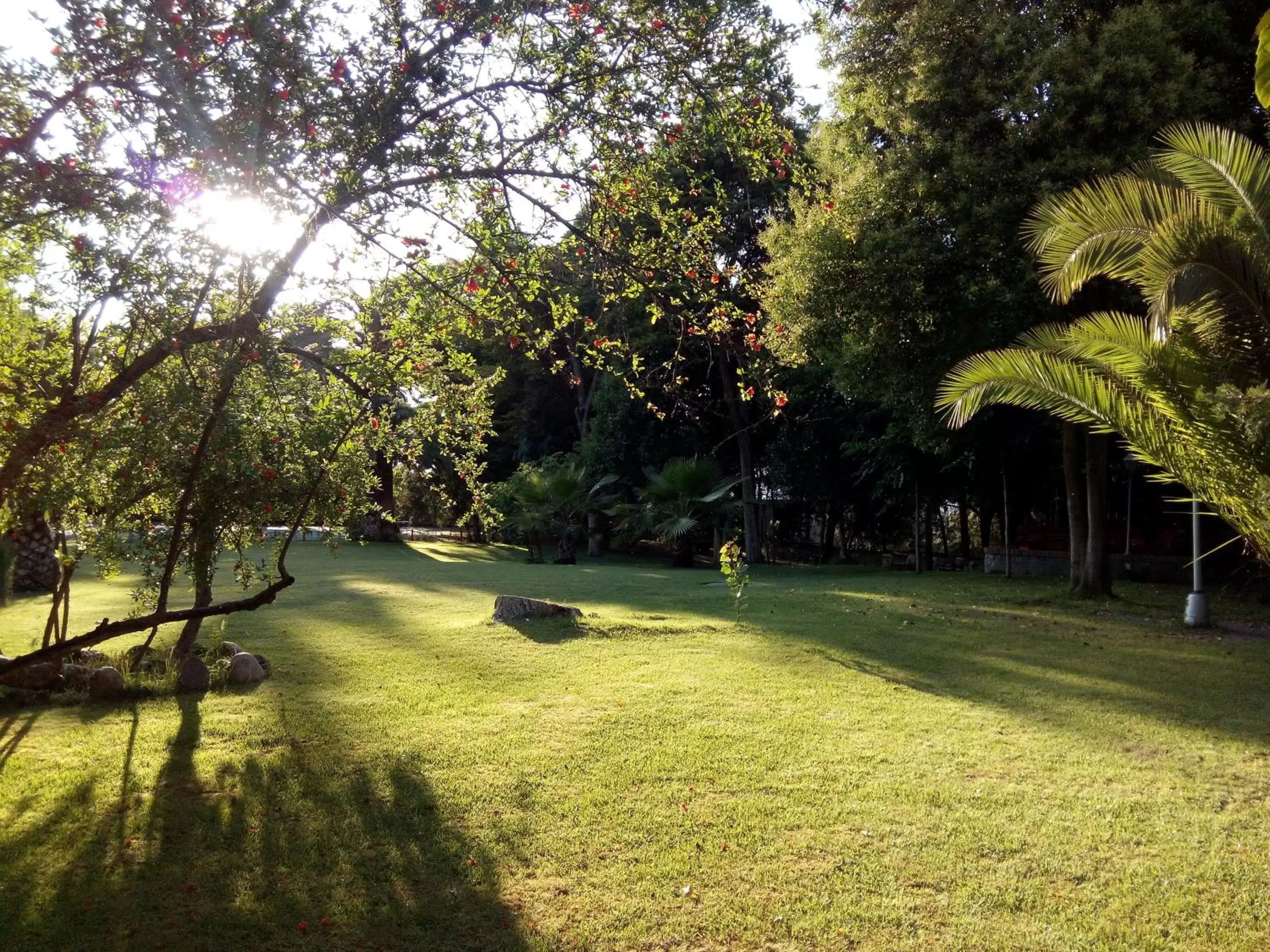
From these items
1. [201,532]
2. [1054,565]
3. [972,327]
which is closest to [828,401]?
[1054,565]

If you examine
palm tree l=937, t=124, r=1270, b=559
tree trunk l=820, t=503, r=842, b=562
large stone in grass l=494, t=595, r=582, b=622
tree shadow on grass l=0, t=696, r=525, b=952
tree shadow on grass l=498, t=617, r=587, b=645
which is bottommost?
tree shadow on grass l=0, t=696, r=525, b=952

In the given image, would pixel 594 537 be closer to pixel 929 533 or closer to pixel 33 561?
pixel 929 533

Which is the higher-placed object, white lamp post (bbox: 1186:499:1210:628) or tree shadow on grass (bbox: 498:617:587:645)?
white lamp post (bbox: 1186:499:1210:628)

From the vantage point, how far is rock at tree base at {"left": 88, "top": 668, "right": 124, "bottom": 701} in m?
7.82

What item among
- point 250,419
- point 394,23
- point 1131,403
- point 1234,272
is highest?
point 394,23

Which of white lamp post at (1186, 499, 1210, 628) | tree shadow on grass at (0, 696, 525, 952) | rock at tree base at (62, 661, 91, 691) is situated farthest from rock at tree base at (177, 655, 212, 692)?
white lamp post at (1186, 499, 1210, 628)

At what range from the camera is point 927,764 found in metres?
6.08

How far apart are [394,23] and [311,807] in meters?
4.30

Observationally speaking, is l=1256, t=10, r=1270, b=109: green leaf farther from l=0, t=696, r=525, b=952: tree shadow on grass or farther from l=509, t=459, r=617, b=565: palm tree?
l=509, t=459, r=617, b=565: palm tree

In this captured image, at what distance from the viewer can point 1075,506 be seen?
15.5m

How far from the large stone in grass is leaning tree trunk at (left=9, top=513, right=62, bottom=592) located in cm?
896

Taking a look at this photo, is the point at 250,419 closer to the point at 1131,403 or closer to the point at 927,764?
the point at 927,764

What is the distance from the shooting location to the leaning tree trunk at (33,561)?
16.0 meters

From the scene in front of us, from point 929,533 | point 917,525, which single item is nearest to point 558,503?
point 917,525
